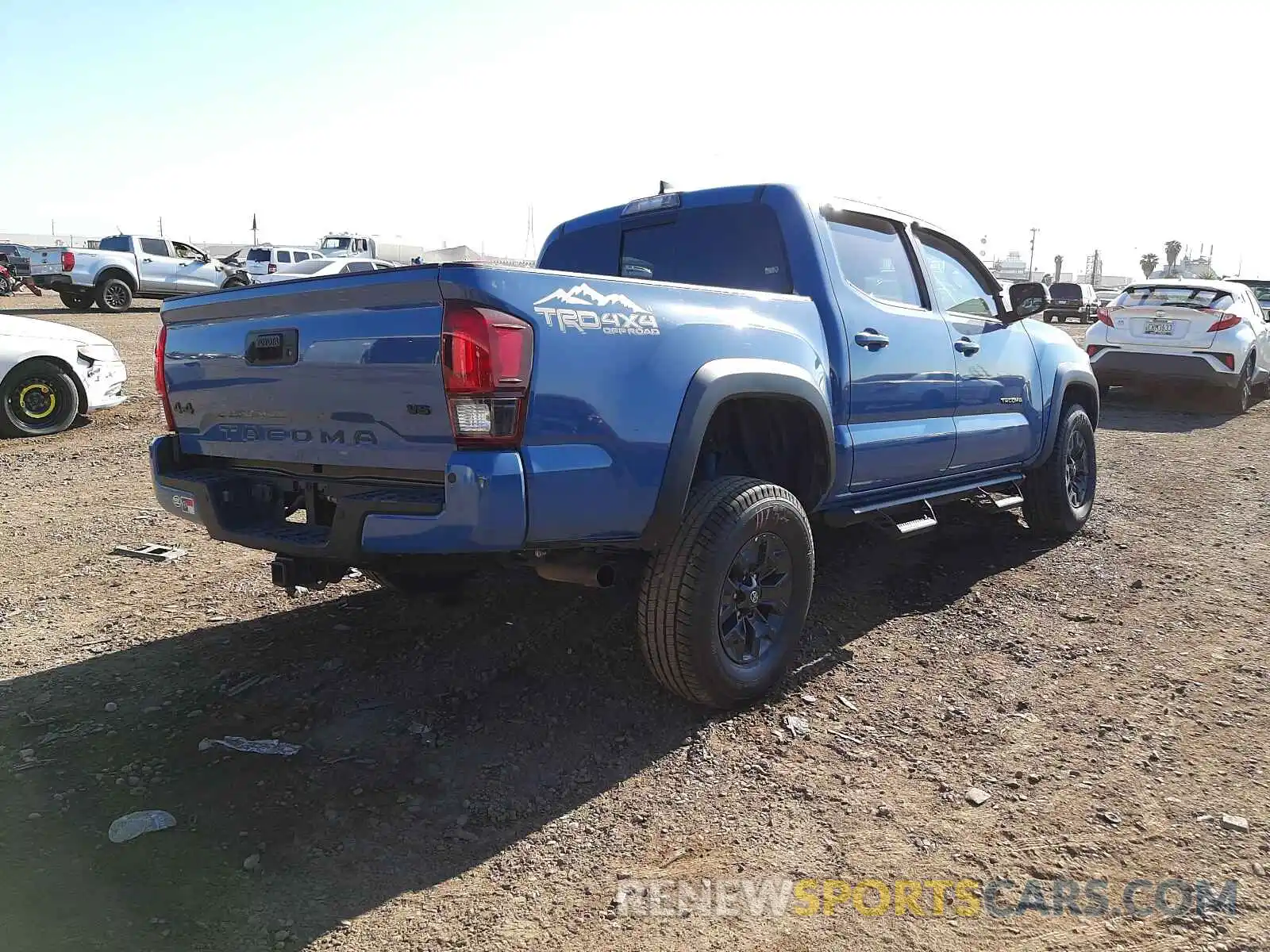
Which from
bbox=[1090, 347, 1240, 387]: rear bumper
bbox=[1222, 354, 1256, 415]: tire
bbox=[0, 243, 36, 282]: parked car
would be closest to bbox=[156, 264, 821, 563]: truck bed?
bbox=[1090, 347, 1240, 387]: rear bumper

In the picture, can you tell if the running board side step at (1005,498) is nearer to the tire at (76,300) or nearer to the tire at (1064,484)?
the tire at (1064,484)

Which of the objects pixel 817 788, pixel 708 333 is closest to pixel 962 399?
pixel 708 333

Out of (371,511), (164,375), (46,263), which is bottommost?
(371,511)

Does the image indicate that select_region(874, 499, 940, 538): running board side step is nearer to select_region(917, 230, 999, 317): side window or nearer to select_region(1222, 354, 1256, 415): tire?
select_region(917, 230, 999, 317): side window

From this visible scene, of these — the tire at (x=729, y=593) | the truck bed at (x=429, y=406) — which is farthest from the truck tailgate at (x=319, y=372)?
the tire at (x=729, y=593)

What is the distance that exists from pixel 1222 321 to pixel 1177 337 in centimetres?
54

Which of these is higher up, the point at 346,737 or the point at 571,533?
the point at 571,533

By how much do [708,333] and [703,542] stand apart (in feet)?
2.43

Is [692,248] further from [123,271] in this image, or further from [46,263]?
[123,271]

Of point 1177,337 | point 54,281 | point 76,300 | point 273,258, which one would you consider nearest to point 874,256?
point 1177,337

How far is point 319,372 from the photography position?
3.09m

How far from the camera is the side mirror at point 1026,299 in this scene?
17.4 feet

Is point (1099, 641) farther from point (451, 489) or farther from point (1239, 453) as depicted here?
point (1239, 453)

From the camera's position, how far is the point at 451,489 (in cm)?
270
